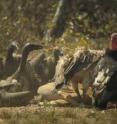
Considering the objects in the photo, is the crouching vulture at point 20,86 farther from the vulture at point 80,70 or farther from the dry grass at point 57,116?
the dry grass at point 57,116

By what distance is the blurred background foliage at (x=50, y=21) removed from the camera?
14.5 m

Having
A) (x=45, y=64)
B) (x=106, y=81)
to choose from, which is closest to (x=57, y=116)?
(x=106, y=81)

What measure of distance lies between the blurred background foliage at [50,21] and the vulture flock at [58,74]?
6.25 ft

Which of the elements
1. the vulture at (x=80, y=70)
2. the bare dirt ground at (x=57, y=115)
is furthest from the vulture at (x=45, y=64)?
the bare dirt ground at (x=57, y=115)

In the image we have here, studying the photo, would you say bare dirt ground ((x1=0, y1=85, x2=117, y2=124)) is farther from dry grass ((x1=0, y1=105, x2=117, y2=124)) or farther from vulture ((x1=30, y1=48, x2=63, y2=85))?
vulture ((x1=30, y1=48, x2=63, y2=85))

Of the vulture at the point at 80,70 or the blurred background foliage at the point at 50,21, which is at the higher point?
the blurred background foliage at the point at 50,21

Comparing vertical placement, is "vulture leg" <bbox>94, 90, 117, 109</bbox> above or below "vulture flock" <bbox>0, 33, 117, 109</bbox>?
below

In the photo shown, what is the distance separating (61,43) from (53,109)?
18.0 feet

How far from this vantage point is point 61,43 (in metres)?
13.7

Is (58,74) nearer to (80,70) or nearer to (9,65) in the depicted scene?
(80,70)

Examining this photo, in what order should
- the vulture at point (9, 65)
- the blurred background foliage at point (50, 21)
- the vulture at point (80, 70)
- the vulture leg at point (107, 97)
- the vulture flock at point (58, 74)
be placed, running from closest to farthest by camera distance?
1. the vulture leg at point (107, 97)
2. the vulture flock at point (58, 74)
3. the vulture at point (80, 70)
4. the vulture at point (9, 65)
5. the blurred background foliage at point (50, 21)

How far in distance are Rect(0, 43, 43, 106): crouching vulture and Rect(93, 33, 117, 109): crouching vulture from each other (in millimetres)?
1555

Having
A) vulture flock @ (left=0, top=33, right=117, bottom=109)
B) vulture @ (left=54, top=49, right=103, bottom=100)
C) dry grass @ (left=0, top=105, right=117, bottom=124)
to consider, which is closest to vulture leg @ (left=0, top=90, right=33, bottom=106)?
vulture flock @ (left=0, top=33, right=117, bottom=109)

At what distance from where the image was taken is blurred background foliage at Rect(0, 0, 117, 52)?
14469 mm
